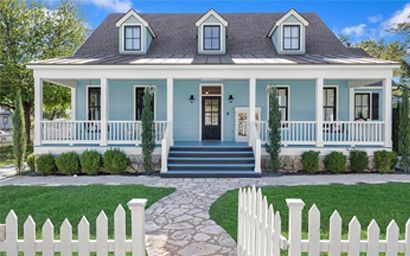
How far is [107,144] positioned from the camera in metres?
10.7

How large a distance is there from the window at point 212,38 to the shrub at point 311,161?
679 cm

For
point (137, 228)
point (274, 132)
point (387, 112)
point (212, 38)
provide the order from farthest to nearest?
point (212, 38) → point (387, 112) → point (274, 132) → point (137, 228)

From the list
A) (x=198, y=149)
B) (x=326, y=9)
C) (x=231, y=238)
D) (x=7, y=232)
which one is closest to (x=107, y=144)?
(x=198, y=149)

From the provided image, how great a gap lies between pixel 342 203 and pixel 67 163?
857 cm

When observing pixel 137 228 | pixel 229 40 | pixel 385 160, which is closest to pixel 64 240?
pixel 137 228

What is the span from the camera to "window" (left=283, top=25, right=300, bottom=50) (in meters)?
13.6

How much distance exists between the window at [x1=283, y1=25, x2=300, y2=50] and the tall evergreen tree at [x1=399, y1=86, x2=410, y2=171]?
15.9 feet

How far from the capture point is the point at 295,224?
2.54m

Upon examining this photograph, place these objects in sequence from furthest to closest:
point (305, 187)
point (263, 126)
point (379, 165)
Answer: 1. point (263, 126)
2. point (379, 165)
3. point (305, 187)

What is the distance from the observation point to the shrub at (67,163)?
10070 millimetres

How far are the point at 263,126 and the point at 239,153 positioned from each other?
185 centimetres

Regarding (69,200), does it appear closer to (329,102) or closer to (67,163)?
(67,163)

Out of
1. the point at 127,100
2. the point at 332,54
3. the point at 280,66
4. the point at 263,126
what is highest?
the point at 332,54

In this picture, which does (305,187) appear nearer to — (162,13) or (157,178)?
(157,178)
